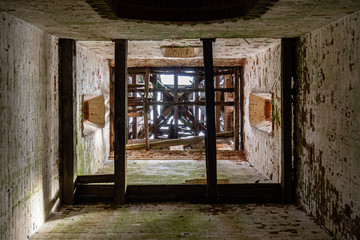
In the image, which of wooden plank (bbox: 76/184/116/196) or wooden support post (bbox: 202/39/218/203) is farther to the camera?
wooden plank (bbox: 76/184/116/196)

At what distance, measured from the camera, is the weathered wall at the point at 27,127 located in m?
2.68

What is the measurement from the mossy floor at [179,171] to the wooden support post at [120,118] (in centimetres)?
97

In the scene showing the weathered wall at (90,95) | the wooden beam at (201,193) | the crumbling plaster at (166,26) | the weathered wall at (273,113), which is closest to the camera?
the crumbling plaster at (166,26)

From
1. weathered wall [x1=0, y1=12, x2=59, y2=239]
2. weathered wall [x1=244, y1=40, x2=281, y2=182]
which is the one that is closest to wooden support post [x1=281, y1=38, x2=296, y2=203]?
weathered wall [x1=244, y1=40, x2=281, y2=182]

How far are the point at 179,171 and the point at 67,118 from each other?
2.50 m

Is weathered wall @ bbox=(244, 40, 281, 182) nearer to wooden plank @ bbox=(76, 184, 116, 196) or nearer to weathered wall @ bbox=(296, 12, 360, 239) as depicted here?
weathered wall @ bbox=(296, 12, 360, 239)

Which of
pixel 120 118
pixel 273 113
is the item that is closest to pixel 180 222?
pixel 120 118

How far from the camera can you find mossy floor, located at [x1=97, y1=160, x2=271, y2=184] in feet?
17.1

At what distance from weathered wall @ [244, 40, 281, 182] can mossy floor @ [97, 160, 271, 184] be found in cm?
25

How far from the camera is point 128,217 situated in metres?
3.65

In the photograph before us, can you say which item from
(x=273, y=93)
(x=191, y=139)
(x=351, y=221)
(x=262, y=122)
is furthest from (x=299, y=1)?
(x=191, y=139)

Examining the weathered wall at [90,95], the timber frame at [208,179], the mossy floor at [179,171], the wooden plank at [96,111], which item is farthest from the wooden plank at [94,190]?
the wooden plank at [96,111]

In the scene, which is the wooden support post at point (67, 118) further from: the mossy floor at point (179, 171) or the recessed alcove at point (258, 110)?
the recessed alcove at point (258, 110)

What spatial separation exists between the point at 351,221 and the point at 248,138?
13.6 feet
